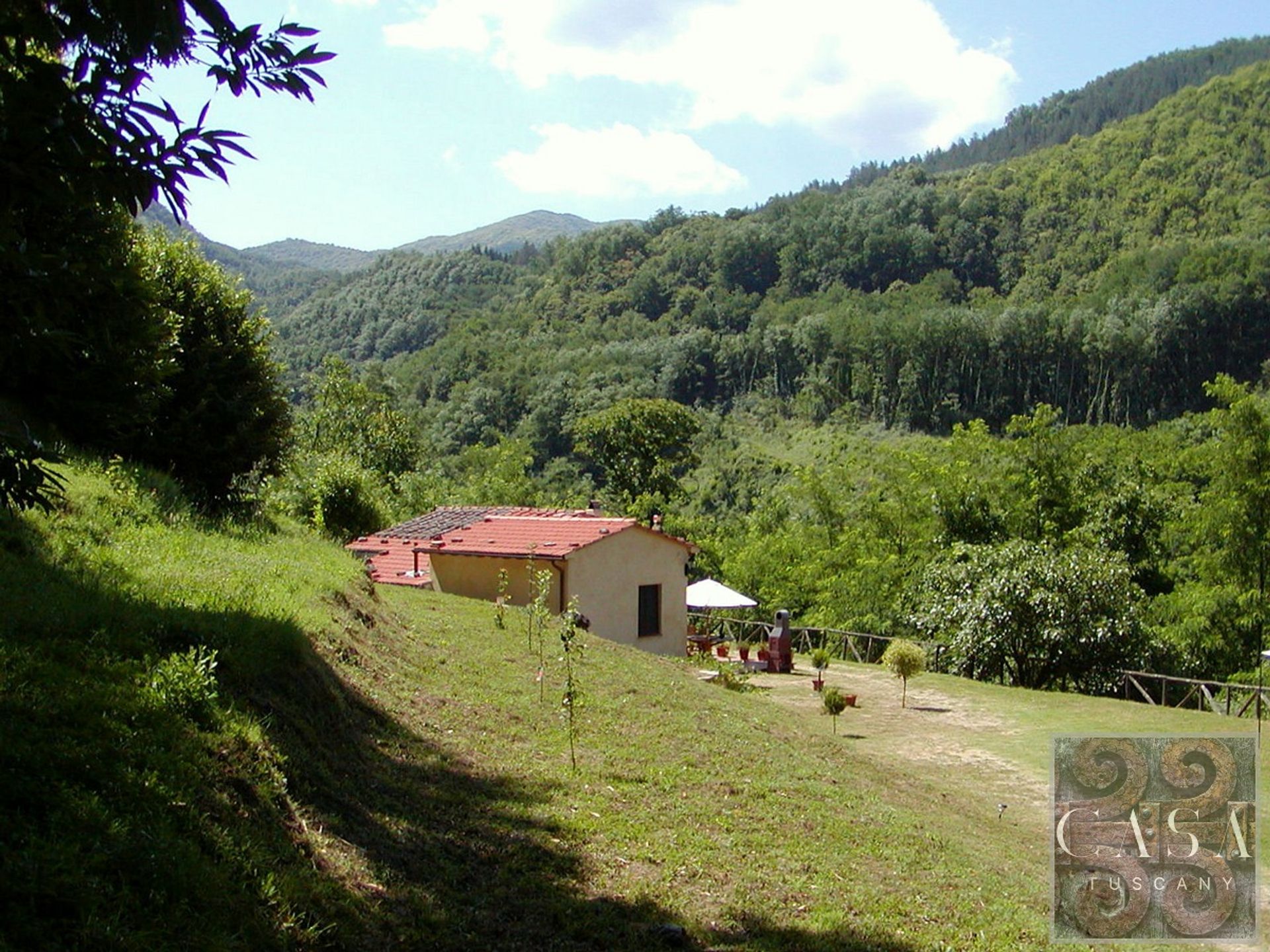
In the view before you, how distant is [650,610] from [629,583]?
3.71ft

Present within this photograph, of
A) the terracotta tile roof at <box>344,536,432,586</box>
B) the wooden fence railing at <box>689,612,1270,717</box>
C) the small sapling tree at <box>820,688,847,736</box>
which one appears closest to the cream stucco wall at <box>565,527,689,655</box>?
the terracotta tile roof at <box>344,536,432,586</box>

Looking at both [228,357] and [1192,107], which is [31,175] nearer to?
[228,357]

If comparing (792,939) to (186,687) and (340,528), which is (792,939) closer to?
(186,687)

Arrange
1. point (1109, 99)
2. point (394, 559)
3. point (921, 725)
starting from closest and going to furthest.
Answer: point (921, 725), point (394, 559), point (1109, 99)

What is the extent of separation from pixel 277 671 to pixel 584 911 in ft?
8.80

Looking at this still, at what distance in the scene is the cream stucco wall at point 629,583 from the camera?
22.5 meters

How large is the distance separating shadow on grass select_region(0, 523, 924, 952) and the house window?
1604 cm

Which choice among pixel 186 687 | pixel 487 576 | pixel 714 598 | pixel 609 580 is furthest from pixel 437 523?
pixel 186 687

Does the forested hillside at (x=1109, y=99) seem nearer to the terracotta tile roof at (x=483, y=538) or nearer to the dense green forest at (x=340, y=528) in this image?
the dense green forest at (x=340, y=528)

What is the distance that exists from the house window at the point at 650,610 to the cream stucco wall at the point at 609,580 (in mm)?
110

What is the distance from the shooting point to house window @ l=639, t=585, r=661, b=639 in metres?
24.1

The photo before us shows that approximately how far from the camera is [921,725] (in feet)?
62.7

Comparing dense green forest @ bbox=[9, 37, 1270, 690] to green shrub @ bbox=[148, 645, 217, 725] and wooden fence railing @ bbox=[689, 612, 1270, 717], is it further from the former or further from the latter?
green shrub @ bbox=[148, 645, 217, 725]

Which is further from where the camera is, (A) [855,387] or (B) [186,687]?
(A) [855,387]
